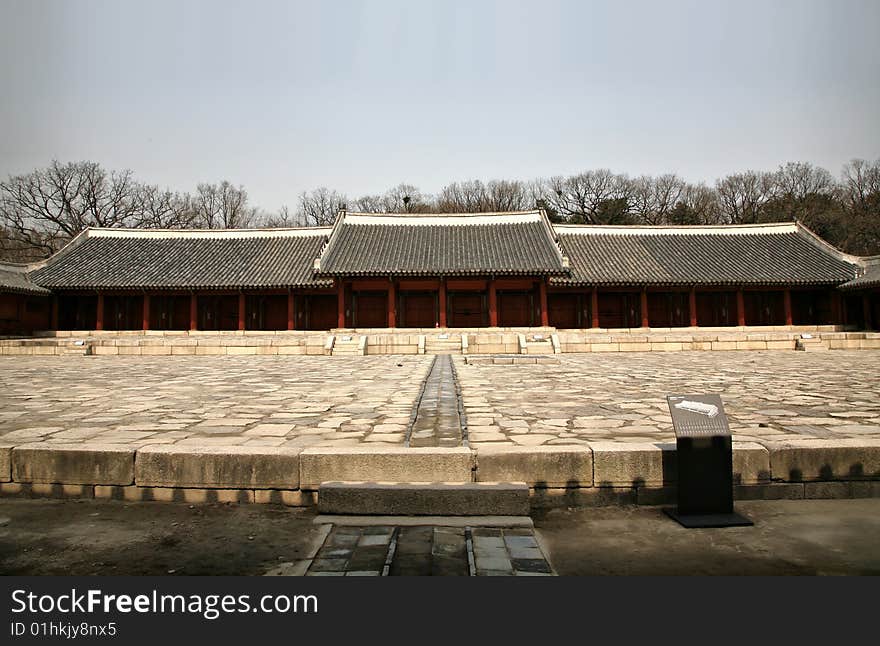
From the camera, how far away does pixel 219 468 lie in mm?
4078

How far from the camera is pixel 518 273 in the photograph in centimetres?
2502

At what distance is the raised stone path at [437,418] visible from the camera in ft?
15.2

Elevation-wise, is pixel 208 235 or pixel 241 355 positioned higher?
pixel 208 235

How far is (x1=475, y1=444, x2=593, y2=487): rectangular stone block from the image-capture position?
13.2ft

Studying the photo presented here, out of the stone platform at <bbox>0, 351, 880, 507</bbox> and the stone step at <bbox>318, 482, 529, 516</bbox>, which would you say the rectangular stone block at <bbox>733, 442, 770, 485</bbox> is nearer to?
the stone platform at <bbox>0, 351, 880, 507</bbox>

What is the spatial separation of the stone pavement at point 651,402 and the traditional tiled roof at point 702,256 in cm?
1555

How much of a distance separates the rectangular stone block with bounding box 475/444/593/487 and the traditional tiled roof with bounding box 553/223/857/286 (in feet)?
75.8

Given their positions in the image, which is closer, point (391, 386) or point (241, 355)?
point (391, 386)

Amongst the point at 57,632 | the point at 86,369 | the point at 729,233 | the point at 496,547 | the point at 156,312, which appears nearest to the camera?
the point at 57,632

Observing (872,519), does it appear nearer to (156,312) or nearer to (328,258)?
(328,258)

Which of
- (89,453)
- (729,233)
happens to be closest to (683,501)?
(89,453)

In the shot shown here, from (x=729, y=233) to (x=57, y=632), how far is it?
36048 mm

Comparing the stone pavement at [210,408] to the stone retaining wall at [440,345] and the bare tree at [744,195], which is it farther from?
the bare tree at [744,195]

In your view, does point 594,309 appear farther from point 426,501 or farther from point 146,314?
point 426,501
